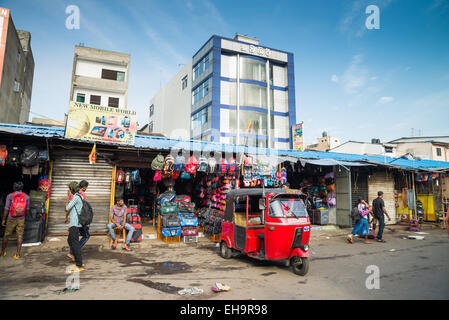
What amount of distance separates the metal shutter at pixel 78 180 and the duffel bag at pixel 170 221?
2513mm

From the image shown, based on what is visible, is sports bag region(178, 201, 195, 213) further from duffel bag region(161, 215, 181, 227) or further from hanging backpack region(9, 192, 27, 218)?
hanging backpack region(9, 192, 27, 218)

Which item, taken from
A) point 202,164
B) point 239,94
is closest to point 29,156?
point 202,164

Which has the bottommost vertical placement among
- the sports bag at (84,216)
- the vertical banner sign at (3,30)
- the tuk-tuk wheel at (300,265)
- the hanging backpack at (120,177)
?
the tuk-tuk wheel at (300,265)

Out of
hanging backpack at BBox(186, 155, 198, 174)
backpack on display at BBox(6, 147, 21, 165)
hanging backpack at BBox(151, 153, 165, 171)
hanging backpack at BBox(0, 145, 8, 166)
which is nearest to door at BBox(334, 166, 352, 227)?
hanging backpack at BBox(186, 155, 198, 174)

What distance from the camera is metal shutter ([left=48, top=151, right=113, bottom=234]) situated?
33.2ft

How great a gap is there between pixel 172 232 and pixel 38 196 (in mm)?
4812

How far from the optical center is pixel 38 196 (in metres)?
9.20

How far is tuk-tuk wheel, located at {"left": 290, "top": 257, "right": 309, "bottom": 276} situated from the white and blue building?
26933 mm

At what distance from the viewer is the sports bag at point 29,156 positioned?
877 cm

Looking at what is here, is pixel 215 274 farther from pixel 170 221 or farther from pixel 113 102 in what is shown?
pixel 113 102

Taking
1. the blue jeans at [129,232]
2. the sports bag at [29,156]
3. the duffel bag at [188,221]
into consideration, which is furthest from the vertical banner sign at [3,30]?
the duffel bag at [188,221]

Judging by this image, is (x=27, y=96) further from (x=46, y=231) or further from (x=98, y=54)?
(x=46, y=231)

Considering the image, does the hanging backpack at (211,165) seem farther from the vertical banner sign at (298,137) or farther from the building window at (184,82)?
the building window at (184,82)

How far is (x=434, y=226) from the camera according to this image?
1572cm
